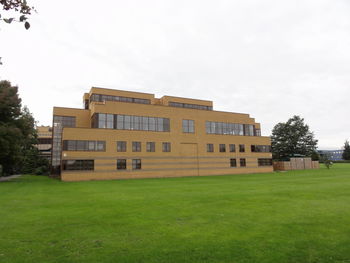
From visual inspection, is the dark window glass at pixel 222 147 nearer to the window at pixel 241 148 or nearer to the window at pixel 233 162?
the window at pixel 233 162

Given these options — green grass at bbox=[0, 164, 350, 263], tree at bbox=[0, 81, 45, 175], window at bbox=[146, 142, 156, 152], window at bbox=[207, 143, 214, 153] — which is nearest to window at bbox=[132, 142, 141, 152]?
window at bbox=[146, 142, 156, 152]

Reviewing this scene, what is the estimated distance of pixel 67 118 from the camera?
54.7m

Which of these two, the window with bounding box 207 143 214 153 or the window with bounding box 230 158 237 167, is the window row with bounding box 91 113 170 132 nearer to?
the window with bounding box 207 143 214 153

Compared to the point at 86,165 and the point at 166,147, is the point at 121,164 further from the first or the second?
the point at 166,147

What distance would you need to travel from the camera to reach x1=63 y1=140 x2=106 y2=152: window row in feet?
139

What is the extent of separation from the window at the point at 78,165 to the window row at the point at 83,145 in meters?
1.99

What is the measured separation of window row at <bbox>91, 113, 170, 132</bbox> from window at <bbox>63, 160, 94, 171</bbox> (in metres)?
7.02

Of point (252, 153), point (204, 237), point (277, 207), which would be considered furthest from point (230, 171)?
point (204, 237)

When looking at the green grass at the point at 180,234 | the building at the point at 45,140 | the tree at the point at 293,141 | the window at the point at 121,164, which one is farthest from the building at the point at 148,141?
the building at the point at 45,140

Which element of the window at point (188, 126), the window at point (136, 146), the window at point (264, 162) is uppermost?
the window at point (188, 126)

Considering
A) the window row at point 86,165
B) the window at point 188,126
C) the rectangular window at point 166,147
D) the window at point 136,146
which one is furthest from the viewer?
the window at point 188,126

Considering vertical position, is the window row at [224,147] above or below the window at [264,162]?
above

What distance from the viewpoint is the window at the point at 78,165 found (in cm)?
4166

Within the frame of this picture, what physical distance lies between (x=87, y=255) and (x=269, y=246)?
16.7 feet
